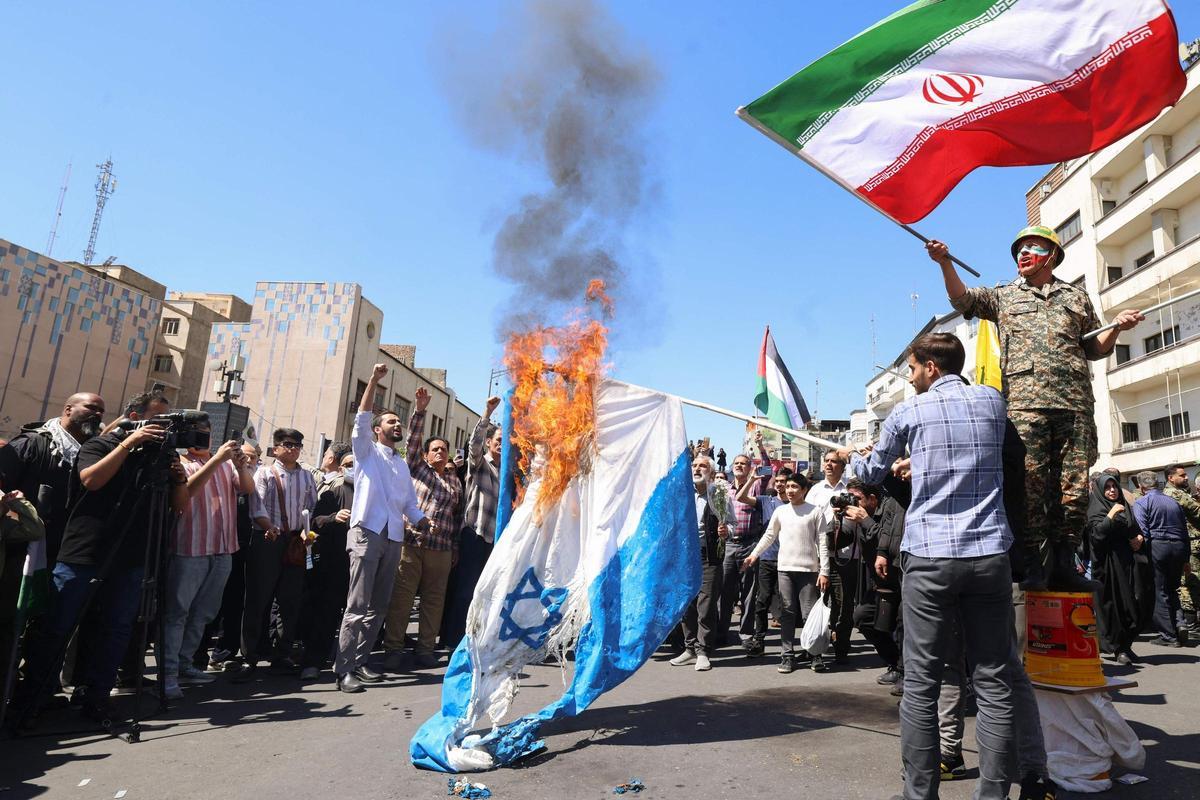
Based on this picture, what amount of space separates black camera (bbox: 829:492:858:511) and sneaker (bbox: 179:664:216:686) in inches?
231

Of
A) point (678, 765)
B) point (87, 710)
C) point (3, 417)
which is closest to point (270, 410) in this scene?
point (3, 417)

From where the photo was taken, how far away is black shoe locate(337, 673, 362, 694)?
20.3ft

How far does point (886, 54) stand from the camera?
4.96m

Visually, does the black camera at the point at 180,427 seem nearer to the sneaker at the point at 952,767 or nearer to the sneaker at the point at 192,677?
the sneaker at the point at 192,677

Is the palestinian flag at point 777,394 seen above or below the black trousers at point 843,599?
above

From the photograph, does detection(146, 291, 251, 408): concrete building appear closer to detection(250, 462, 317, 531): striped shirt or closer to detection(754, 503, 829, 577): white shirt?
detection(250, 462, 317, 531): striped shirt

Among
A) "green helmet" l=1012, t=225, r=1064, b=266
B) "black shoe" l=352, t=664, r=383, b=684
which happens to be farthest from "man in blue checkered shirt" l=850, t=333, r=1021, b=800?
"black shoe" l=352, t=664, r=383, b=684

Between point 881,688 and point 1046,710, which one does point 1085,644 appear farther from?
point 881,688

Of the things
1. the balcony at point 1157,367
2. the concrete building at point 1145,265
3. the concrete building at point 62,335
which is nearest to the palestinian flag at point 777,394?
the concrete building at point 1145,265

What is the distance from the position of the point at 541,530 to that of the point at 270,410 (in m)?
43.0

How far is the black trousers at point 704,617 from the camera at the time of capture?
7.60 meters

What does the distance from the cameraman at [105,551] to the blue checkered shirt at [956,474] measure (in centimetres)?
474

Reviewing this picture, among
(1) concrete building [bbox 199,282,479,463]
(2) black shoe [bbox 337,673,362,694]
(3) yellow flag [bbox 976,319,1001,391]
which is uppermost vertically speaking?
(1) concrete building [bbox 199,282,479,463]

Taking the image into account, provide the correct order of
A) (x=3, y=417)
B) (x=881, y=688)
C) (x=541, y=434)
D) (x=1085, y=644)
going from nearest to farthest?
(x=1085, y=644) < (x=541, y=434) < (x=881, y=688) < (x=3, y=417)
